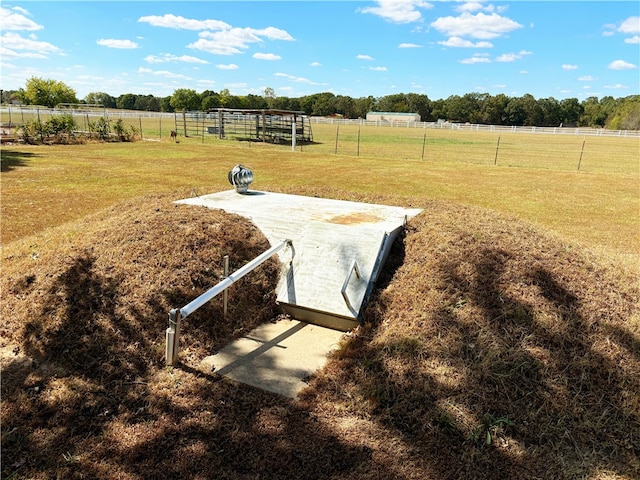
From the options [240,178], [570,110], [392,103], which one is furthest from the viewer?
[392,103]

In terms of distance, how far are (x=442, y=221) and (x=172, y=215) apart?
340 centimetres

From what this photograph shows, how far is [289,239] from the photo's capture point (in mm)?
5312

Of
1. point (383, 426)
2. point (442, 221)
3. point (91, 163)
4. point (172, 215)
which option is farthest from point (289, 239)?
point (91, 163)

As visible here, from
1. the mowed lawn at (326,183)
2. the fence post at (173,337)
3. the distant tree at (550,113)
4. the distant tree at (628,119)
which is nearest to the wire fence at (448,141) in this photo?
the mowed lawn at (326,183)

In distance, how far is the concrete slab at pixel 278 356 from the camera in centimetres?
370

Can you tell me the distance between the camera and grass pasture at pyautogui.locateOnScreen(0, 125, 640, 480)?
2.87m

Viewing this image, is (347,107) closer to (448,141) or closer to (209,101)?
(209,101)

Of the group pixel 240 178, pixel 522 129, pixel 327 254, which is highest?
pixel 522 129

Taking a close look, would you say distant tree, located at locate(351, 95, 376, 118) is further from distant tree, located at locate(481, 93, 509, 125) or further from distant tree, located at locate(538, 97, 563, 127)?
distant tree, located at locate(538, 97, 563, 127)

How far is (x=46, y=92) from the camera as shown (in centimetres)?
5816

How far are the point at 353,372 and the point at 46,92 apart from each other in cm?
6842

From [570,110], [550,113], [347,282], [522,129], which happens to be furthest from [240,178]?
[570,110]

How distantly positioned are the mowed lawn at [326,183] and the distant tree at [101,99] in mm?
92770

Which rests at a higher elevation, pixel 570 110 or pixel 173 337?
pixel 570 110
